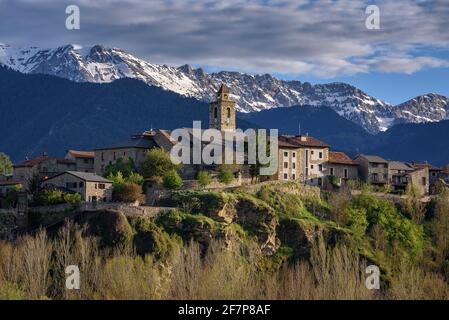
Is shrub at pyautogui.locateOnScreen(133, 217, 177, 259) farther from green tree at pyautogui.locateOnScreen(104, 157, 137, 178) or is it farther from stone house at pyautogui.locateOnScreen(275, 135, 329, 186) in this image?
stone house at pyautogui.locateOnScreen(275, 135, 329, 186)

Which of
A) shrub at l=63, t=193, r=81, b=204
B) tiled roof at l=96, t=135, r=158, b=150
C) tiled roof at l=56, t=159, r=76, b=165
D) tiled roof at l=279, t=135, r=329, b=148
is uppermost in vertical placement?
tiled roof at l=279, t=135, r=329, b=148

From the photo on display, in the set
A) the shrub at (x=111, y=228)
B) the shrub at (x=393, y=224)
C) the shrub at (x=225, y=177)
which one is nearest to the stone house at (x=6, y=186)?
the shrub at (x=111, y=228)

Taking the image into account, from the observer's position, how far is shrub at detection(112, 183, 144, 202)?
104875 mm

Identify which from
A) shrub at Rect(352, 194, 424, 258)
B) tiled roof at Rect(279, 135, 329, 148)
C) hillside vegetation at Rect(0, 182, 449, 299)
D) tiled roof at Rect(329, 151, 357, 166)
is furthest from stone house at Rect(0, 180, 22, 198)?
tiled roof at Rect(329, 151, 357, 166)

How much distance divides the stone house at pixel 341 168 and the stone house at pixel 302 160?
896mm

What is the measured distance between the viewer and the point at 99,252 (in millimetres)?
92875

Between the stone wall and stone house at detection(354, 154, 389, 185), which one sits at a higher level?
stone house at detection(354, 154, 389, 185)

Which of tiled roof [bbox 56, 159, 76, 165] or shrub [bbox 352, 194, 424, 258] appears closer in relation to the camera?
shrub [bbox 352, 194, 424, 258]

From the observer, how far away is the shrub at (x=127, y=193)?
105m

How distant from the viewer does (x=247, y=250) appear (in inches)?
4158

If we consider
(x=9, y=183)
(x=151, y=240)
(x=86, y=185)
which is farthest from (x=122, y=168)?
(x=151, y=240)
